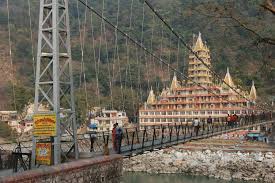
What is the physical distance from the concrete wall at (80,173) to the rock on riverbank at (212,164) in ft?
63.4

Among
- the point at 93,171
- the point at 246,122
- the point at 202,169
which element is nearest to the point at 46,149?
the point at 93,171

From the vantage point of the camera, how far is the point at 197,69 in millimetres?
47000

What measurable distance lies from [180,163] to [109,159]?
22.7 m

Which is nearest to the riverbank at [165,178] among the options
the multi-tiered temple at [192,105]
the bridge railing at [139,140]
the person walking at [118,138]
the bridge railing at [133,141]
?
the bridge railing at [139,140]

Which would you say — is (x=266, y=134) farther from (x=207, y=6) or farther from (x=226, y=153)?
(x=207, y=6)

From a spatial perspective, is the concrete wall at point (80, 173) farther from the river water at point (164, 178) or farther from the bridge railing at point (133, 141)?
the river water at point (164, 178)

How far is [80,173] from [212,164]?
76.4ft

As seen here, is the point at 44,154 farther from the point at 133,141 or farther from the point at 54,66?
the point at 133,141

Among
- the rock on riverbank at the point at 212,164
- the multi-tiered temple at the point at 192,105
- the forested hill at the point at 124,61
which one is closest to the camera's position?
the rock on riverbank at the point at 212,164

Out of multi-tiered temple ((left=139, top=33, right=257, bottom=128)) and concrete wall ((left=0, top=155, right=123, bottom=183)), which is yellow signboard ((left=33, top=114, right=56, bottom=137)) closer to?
concrete wall ((left=0, top=155, right=123, bottom=183))

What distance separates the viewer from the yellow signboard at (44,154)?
827cm

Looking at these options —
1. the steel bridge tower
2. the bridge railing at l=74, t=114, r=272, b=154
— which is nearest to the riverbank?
the bridge railing at l=74, t=114, r=272, b=154

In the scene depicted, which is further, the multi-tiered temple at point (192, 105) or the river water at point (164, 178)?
the multi-tiered temple at point (192, 105)

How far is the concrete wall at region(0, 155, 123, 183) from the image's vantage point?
20.1 ft
